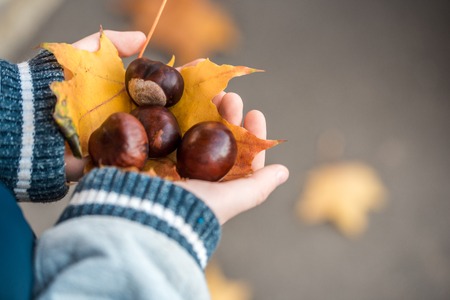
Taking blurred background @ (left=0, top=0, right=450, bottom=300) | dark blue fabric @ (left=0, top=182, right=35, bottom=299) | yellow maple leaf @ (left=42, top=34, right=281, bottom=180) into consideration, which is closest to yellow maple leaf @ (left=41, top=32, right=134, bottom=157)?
yellow maple leaf @ (left=42, top=34, right=281, bottom=180)

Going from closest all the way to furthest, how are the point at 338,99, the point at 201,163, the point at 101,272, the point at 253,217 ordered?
the point at 101,272, the point at 201,163, the point at 253,217, the point at 338,99

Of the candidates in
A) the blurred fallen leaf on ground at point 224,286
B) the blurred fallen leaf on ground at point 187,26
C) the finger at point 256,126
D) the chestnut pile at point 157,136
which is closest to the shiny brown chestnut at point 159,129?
the chestnut pile at point 157,136

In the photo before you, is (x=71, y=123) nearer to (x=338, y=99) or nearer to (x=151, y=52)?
(x=151, y=52)

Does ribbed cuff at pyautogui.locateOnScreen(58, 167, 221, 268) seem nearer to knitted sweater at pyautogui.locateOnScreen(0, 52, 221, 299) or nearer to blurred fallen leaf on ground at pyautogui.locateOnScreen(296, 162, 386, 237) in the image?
knitted sweater at pyautogui.locateOnScreen(0, 52, 221, 299)

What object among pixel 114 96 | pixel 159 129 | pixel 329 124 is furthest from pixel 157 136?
pixel 329 124

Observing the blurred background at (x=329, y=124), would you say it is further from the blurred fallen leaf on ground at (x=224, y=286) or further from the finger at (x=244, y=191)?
the finger at (x=244, y=191)

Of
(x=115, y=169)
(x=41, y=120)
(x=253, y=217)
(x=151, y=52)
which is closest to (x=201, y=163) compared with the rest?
(x=115, y=169)

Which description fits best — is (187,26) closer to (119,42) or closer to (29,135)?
(119,42)
